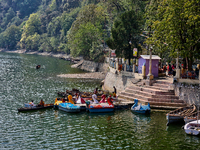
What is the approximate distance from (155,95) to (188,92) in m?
3.87

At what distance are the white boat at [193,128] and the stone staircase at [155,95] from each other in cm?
718

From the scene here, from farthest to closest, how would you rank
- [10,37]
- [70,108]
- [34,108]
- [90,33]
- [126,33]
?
[10,37] < [90,33] < [126,33] < [34,108] < [70,108]

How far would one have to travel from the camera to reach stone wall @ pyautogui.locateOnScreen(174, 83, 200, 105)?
3200 centimetres

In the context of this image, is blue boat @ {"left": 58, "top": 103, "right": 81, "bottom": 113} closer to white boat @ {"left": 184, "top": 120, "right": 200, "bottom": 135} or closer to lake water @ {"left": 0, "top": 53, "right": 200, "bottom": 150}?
lake water @ {"left": 0, "top": 53, "right": 200, "bottom": 150}

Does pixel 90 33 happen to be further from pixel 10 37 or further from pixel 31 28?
pixel 10 37

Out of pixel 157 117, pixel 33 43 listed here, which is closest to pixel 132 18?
pixel 157 117

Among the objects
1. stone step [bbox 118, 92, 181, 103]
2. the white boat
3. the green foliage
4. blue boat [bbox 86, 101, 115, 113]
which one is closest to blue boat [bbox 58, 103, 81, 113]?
blue boat [bbox 86, 101, 115, 113]

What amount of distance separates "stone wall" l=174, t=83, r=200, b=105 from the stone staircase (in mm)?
515

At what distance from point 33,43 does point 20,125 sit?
136491mm

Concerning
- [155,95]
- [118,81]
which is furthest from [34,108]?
[155,95]

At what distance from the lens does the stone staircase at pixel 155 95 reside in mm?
32622

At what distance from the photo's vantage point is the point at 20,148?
→ 2206 centimetres

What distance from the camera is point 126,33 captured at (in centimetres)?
4494

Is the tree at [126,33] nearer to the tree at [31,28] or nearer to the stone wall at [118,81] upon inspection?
the stone wall at [118,81]
